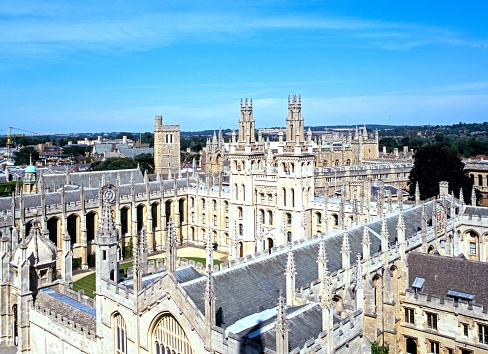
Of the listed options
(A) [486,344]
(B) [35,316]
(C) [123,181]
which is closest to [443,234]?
(A) [486,344]

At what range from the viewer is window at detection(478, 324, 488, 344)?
24.8 meters

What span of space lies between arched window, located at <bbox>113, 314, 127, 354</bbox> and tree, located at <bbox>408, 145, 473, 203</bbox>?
45592 mm

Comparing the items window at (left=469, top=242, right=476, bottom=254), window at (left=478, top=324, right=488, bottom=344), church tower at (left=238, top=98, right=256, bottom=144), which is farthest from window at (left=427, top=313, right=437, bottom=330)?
church tower at (left=238, top=98, right=256, bottom=144)

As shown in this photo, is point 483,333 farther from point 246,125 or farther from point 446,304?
point 246,125

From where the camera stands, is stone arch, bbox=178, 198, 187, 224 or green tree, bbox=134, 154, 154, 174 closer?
stone arch, bbox=178, 198, 187, 224

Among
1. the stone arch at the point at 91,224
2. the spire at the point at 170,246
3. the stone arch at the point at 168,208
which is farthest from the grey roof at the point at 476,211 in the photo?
the stone arch at the point at 91,224

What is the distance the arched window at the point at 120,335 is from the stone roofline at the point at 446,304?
1609 cm

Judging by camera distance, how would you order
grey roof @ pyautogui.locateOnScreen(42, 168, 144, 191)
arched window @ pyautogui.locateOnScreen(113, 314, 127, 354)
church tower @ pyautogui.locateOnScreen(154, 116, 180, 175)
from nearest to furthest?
arched window @ pyautogui.locateOnScreen(113, 314, 127, 354) < grey roof @ pyautogui.locateOnScreen(42, 168, 144, 191) < church tower @ pyautogui.locateOnScreen(154, 116, 180, 175)

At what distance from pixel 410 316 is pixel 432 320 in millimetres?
1487

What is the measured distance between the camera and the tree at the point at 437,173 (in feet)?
190

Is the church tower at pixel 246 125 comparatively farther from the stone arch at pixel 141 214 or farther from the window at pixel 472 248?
the window at pixel 472 248

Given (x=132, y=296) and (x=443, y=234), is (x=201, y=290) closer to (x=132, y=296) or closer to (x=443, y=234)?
(x=132, y=296)

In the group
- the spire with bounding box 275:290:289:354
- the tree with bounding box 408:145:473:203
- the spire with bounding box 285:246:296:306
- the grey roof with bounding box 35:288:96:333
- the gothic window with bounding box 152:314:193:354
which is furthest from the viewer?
the tree with bounding box 408:145:473:203

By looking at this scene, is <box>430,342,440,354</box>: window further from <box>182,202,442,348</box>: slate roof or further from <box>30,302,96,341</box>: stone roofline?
<box>30,302,96,341</box>: stone roofline
